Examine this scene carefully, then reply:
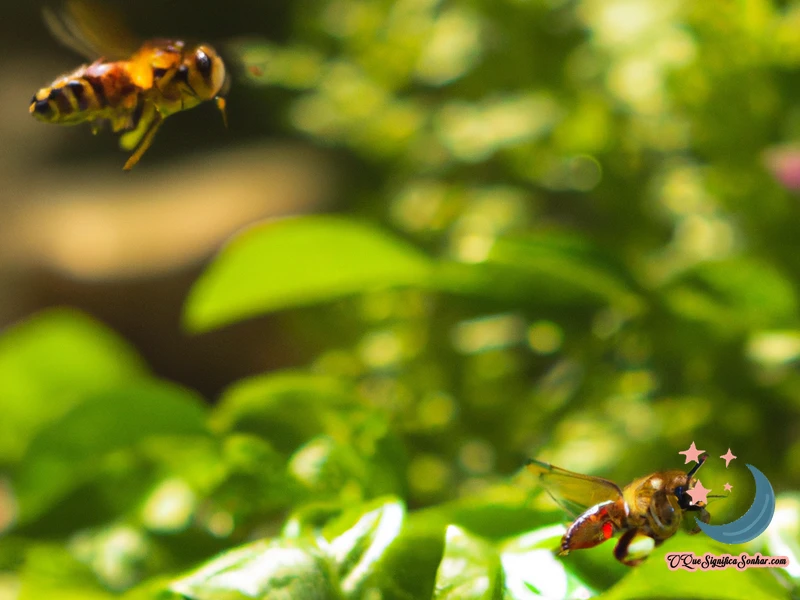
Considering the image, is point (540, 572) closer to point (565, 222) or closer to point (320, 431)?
point (320, 431)

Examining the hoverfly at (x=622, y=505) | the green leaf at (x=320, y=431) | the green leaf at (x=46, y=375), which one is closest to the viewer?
the hoverfly at (x=622, y=505)

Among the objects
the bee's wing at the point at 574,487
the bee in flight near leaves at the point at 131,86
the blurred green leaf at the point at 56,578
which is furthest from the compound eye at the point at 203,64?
the blurred green leaf at the point at 56,578

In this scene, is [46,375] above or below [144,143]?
below

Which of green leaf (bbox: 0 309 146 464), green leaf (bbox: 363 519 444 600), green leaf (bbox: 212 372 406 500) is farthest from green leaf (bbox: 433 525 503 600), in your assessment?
green leaf (bbox: 0 309 146 464)

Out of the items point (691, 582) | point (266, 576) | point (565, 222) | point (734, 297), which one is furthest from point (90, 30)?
point (565, 222)

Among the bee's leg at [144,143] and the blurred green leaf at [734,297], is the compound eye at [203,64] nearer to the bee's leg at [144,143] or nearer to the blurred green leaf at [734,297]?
the bee's leg at [144,143]
